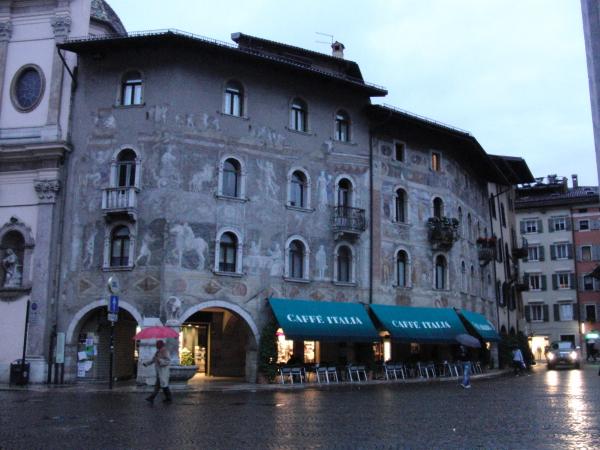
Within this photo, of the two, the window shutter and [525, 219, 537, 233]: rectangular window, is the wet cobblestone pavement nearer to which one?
the window shutter

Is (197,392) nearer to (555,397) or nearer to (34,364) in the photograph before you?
(34,364)

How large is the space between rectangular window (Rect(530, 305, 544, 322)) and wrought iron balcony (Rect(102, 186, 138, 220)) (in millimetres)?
54722

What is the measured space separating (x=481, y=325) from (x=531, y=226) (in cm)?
3897

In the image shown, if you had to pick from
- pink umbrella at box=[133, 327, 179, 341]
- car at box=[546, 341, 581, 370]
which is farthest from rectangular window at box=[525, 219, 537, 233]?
pink umbrella at box=[133, 327, 179, 341]

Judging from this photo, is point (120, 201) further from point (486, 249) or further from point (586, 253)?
point (586, 253)

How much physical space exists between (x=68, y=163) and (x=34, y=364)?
820 cm

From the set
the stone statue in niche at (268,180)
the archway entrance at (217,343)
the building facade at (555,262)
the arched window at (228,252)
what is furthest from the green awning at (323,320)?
the building facade at (555,262)

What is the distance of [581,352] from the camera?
6912 centimetres

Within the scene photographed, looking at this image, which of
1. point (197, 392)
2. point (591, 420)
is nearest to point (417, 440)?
point (591, 420)

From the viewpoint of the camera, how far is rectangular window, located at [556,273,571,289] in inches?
2803

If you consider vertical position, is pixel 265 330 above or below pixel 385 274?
below

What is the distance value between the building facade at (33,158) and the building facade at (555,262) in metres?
52.6

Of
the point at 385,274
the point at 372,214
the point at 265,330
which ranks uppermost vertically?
the point at 372,214

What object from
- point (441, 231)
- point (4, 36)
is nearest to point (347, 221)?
point (441, 231)
